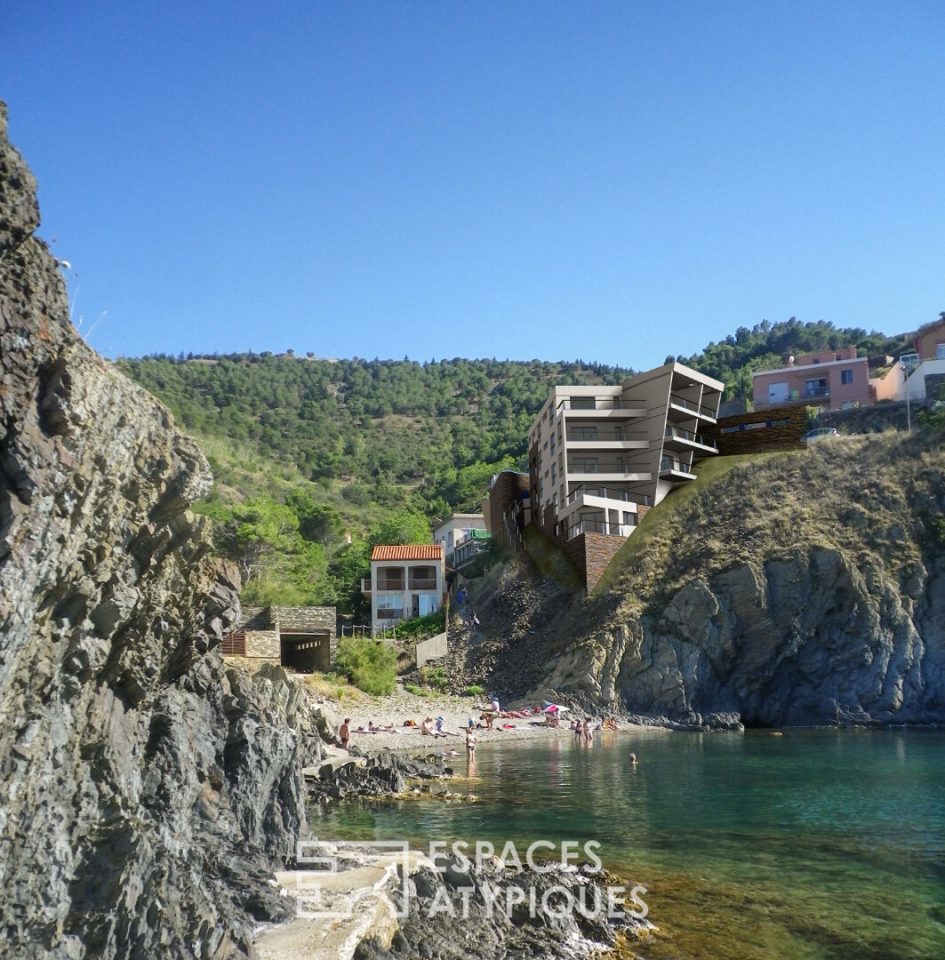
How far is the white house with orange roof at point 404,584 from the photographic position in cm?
7388

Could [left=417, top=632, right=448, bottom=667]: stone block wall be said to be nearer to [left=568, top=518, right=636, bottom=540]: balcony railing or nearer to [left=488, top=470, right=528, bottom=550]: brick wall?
[left=568, top=518, right=636, bottom=540]: balcony railing

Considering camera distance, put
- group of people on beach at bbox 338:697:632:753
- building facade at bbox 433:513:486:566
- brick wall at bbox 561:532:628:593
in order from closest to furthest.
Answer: group of people on beach at bbox 338:697:632:753 → brick wall at bbox 561:532:628:593 → building facade at bbox 433:513:486:566

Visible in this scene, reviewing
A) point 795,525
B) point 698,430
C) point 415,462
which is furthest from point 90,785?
point 415,462

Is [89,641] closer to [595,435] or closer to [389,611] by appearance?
[595,435]

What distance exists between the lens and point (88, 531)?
29.4 ft

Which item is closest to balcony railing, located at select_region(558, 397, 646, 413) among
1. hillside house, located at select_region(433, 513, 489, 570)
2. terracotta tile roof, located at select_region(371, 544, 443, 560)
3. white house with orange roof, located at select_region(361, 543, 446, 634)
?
hillside house, located at select_region(433, 513, 489, 570)

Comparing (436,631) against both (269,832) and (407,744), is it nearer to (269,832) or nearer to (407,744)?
(407,744)

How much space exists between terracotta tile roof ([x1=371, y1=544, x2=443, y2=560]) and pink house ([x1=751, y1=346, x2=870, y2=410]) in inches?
1376

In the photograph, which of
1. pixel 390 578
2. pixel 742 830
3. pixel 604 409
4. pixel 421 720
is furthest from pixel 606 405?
pixel 742 830

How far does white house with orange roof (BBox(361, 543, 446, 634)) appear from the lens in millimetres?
73875

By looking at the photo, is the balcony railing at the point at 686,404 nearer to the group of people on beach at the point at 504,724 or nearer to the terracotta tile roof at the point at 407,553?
the terracotta tile roof at the point at 407,553

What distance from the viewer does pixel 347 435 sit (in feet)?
490

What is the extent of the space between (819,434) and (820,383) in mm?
16351

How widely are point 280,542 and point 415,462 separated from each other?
230 ft
